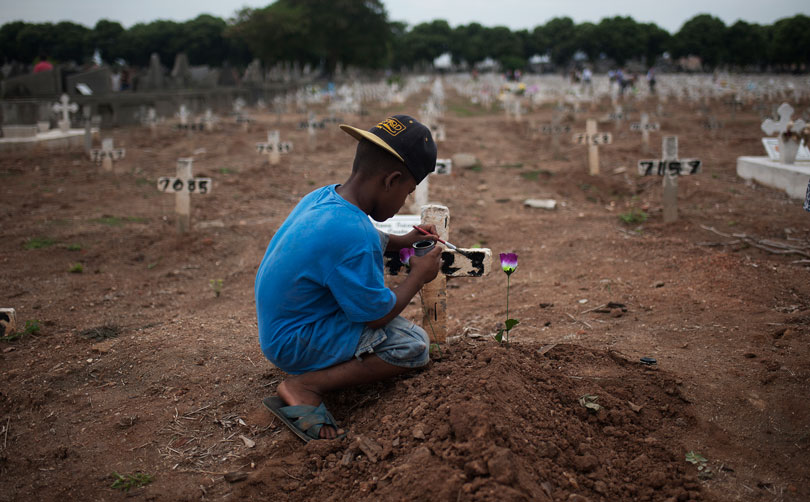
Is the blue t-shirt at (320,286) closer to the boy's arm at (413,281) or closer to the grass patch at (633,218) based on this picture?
the boy's arm at (413,281)

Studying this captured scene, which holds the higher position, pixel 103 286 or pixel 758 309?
pixel 758 309

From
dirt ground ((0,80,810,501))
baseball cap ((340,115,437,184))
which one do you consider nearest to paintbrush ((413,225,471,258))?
baseball cap ((340,115,437,184))

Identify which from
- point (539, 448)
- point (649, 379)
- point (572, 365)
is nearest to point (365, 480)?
point (539, 448)

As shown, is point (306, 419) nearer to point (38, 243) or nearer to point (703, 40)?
point (38, 243)

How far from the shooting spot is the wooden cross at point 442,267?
3.23 meters

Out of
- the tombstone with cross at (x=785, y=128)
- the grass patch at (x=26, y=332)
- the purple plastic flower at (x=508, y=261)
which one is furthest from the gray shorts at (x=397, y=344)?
the tombstone with cross at (x=785, y=128)

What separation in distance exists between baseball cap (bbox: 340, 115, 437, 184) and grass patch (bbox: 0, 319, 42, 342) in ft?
10.2

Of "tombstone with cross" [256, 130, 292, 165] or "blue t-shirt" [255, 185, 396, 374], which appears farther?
"tombstone with cross" [256, 130, 292, 165]

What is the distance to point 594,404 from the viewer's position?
108 inches

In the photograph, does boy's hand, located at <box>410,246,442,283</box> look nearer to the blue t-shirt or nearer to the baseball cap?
the blue t-shirt

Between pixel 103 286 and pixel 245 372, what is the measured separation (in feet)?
9.70

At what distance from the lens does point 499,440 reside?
89.0 inches

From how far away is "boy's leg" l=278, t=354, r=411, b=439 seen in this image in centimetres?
281

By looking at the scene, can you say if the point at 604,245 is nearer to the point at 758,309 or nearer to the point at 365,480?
the point at 758,309
